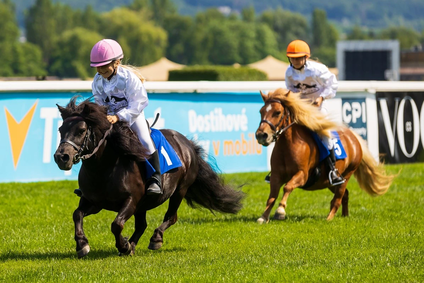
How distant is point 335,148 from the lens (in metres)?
9.19

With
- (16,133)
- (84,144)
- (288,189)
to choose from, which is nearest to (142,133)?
(84,144)

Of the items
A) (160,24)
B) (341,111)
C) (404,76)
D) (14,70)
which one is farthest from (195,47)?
(341,111)

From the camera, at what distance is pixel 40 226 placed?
8.44 m

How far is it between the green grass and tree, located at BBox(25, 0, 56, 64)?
143 meters

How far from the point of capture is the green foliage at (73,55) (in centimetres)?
12281

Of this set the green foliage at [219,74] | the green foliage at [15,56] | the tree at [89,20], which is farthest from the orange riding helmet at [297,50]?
the tree at [89,20]

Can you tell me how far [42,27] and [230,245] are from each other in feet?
491

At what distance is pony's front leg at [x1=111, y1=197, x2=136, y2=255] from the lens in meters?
6.19

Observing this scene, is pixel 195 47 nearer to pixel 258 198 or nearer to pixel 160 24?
pixel 160 24

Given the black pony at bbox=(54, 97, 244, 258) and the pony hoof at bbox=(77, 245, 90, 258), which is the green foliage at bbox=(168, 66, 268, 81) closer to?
the black pony at bbox=(54, 97, 244, 258)

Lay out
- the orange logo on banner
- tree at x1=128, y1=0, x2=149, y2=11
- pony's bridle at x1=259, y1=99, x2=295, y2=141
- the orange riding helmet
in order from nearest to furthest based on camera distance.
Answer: pony's bridle at x1=259, y1=99, x2=295, y2=141 < the orange riding helmet < the orange logo on banner < tree at x1=128, y1=0, x2=149, y2=11

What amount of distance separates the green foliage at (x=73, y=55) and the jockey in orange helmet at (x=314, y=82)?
112346 mm

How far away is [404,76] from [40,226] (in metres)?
57.0

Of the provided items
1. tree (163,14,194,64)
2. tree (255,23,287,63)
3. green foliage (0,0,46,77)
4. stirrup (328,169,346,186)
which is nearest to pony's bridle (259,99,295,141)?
stirrup (328,169,346,186)
